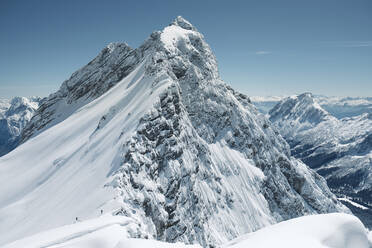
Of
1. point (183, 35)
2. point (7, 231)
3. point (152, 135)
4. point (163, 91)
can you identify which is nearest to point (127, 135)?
point (152, 135)

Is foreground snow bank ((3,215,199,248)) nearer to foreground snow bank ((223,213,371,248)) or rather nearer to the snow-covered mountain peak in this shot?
foreground snow bank ((223,213,371,248))

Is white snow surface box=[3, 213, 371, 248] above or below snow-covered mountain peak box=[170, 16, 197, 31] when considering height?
below

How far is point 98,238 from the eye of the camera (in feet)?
50.1

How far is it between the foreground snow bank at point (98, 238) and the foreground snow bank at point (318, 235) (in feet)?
14.7

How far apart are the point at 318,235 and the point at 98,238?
12.9m

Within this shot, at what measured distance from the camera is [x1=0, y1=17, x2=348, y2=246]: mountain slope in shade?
1373 inches

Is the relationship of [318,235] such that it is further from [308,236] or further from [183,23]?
[183,23]

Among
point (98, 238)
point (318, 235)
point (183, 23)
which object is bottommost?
point (98, 238)

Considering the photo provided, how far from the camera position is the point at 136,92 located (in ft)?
198

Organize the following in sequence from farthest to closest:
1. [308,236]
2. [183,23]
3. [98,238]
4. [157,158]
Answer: [183,23] → [157,158] → [98,238] → [308,236]

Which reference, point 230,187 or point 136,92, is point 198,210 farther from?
point 136,92

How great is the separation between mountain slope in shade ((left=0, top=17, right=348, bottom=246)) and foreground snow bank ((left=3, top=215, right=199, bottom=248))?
2204mm

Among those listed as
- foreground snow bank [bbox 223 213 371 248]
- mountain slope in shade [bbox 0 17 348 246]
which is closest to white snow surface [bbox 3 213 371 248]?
foreground snow bank [bbox 223 213 371 248]

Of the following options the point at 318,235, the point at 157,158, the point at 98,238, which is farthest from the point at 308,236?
the point at 157,158
